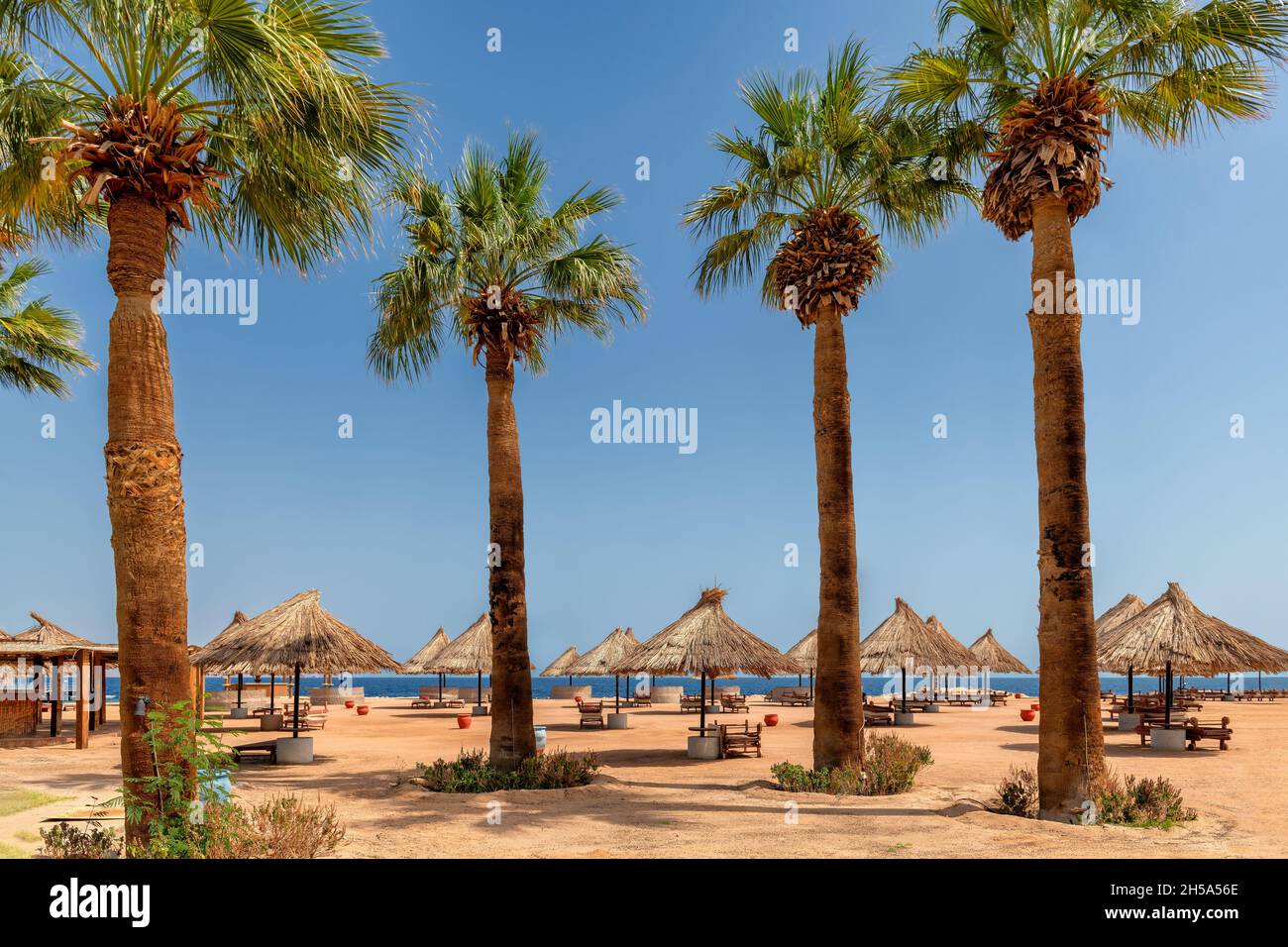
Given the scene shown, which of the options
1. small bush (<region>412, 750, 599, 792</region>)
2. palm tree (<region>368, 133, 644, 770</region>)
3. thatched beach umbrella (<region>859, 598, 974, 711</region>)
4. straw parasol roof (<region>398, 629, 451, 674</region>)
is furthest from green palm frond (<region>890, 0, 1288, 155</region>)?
straw parasol roof (<region>398, 629, 451, 674</region>)

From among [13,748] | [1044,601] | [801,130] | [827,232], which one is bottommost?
[13,748]

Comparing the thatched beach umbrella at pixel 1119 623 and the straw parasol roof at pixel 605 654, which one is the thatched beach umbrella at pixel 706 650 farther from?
the straw parasol roof at pixel 605 654

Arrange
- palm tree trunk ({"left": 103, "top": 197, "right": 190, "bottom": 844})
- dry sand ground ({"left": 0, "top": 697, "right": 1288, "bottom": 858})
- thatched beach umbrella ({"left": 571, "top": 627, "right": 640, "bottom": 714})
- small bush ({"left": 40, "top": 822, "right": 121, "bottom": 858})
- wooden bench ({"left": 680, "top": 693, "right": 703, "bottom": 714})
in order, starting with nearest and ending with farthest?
A: palm tree trunk ({"left": 103, "top": 197, "right": 190, "bottom": 844}) → small bush ({"left": 40, "top": 822, "right": 121, "bottom": 858}) → dry sand ground ({"left": 0, "top": 697, "right": 1288, "bottom": 858}) → thatched beach umbrella ({"left": 571, "top": 627, "right": 640, "bottom": 714}) → wooden bench ({"left": 680, "top": 693, "right": 703, "bottom": 714})

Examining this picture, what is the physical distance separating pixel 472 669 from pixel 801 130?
Answer: 83.7ft

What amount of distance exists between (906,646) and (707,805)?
2084cm

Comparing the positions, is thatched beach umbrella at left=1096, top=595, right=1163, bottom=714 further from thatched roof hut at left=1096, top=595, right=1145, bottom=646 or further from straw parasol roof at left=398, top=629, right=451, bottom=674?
straw parasol roof at left=398, top=629, right=451, bottom=674

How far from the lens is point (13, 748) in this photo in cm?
2330

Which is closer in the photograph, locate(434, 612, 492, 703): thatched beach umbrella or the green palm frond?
the green palm frond

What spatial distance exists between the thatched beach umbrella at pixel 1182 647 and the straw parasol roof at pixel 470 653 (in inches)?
843

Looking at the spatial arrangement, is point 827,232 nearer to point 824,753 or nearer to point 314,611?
point 824,753

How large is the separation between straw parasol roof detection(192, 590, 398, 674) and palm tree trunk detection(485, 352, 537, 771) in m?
7.59

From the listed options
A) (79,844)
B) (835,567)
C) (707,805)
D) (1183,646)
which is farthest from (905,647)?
(79,844)

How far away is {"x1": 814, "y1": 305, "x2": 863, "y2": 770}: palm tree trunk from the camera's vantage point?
1587 cm
